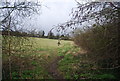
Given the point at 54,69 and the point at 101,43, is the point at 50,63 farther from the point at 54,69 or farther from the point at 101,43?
the point at 101,43

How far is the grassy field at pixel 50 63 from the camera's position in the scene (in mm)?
2670

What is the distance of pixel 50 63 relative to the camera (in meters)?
2.70

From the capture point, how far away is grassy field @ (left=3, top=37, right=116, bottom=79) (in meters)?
2.67

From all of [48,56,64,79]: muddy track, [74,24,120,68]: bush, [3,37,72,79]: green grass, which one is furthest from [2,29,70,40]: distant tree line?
[48,56,64,79]: muddy track

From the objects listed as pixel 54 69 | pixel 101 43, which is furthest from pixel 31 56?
pixel 101 43

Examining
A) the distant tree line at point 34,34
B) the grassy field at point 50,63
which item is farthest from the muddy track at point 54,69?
the distant tree line at point 34,34

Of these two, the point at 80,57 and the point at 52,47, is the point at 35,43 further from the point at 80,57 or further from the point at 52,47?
the point at 80,57

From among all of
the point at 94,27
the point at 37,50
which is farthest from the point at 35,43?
the point at 94,27

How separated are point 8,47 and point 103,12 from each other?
198 centimetres

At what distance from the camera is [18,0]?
3094 millimetres

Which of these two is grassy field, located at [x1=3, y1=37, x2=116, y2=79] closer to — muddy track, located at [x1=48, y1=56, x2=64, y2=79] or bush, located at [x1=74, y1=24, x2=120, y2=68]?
muddy track, located at [x1=48, y1=56, x2=64, y2=79]

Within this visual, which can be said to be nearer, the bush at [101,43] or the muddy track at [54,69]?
the bush at [101,43]

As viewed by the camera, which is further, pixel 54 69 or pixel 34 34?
pixel 34 34

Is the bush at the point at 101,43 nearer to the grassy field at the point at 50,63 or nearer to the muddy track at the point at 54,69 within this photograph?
the grassy field at the point at 50,63
